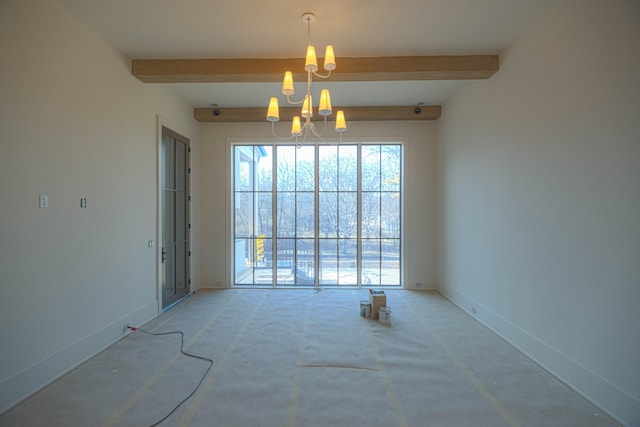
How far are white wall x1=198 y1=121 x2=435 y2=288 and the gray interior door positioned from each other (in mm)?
543

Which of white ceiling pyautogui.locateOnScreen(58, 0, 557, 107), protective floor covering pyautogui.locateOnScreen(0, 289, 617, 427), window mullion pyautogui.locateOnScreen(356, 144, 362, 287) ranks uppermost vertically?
white ceiling pyautogui.locateOnScreen(58, 0, 557, 107)

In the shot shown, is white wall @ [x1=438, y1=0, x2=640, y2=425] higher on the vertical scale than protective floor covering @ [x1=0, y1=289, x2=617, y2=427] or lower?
higher

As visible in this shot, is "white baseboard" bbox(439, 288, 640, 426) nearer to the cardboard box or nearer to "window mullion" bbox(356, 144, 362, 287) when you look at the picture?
the cardboard box

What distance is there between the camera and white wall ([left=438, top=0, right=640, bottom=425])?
2.15 metres

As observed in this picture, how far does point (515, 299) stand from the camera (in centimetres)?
337

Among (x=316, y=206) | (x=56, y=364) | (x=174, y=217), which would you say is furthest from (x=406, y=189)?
(x=56, y=364)

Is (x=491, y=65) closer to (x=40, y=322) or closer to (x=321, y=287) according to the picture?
(x=321, y=287)

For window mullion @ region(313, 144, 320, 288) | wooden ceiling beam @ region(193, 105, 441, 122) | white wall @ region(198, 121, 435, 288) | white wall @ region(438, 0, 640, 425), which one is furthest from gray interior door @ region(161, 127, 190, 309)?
white wall @ region(438, 0, 640, 425)

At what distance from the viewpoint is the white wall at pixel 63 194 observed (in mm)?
2334

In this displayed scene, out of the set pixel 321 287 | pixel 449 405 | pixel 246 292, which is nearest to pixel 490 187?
pixel 449 405

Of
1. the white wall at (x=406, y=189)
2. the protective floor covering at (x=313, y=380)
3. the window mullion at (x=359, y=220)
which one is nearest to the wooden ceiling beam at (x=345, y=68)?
the white wall at (x=406, y=189)

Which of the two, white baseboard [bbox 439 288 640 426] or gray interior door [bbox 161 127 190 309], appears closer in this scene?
white baseboard [bbox 439 288 640 426]

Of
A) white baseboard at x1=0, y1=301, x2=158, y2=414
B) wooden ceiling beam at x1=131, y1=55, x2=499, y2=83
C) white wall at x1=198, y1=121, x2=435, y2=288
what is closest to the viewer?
white baseboard at x1=0, y1=301, x2=158, y2=414

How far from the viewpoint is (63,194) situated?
9.13ft
